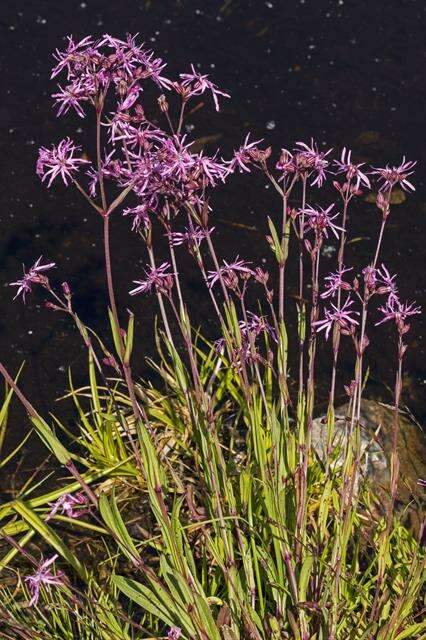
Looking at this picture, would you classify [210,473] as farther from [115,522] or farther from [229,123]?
[229,123]

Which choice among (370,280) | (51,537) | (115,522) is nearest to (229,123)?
(370,280)

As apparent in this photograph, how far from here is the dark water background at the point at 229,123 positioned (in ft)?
15.0

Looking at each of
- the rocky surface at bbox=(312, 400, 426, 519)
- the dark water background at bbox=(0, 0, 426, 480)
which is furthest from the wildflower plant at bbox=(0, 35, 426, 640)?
the dark water background at bbox=(0, 0, 426, 480)

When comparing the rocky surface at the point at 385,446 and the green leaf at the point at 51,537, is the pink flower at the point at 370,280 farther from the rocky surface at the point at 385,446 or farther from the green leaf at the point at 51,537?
the rocky surface at the point at 385,446

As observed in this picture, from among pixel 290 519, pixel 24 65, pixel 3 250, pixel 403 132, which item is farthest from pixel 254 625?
pixel 24 65

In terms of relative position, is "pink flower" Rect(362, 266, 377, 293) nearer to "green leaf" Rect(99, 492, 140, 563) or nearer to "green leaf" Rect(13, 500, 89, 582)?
"green leaf" Rect(99, 492, 140, 563)

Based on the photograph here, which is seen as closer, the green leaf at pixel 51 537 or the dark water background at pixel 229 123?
the green leaf at pixel 51 537

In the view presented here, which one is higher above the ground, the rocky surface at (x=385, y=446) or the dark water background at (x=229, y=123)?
the dark water background at (x=229, y=123)

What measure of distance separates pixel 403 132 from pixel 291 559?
136 inches

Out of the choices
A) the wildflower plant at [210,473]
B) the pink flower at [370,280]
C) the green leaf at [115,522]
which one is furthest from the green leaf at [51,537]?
the pink flower at [370,280]

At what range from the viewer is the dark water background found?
15.0 feet

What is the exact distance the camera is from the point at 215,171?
7.76 feet

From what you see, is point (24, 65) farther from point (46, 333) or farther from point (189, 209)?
point (189, 209)

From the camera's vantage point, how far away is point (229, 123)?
5734 mm
